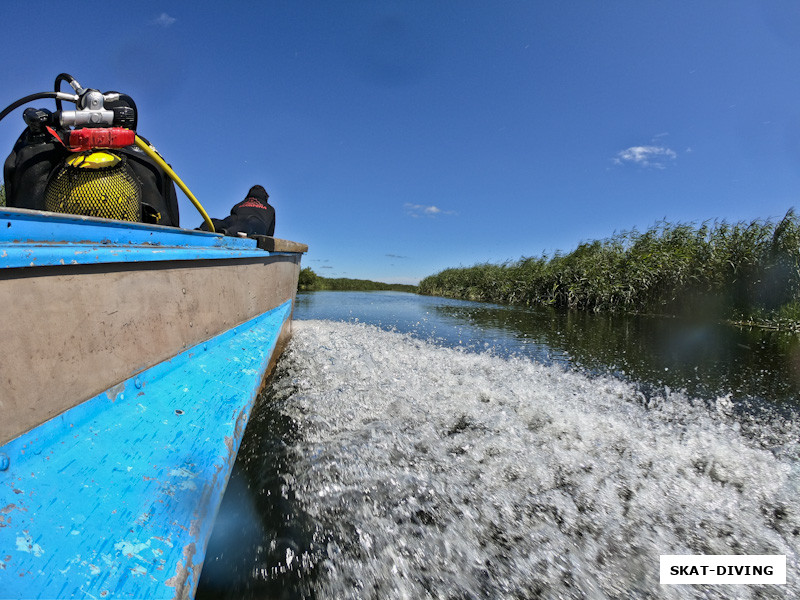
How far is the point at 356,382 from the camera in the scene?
252cm

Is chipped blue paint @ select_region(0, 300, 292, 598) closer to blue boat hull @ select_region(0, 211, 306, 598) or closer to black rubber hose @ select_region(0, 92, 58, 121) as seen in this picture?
blue boat hull @ select_region(0, 211, 306, 598)

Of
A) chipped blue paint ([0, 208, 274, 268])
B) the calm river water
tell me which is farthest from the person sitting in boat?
chipped blue paint ([0, 208, 274, 268])

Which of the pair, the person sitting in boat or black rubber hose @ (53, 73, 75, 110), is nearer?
black rubber hose @ (53, 73, 75, 110)

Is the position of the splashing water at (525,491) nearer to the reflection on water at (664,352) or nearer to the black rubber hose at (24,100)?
the reflection on water at (664,352)

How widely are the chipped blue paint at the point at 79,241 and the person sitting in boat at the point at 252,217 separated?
2.02 m

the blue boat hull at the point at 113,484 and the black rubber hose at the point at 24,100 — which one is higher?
the black rubber hose at the point at 24,100

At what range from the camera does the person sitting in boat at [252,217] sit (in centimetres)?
382

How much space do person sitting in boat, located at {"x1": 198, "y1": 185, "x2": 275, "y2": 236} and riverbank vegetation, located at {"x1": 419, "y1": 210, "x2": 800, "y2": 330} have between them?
993cm

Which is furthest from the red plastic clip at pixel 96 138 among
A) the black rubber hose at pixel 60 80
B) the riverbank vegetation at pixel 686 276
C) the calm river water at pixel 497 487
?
the riverbank vegetation at pixel 686 276

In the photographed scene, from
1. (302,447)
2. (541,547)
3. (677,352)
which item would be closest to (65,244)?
(302,447)

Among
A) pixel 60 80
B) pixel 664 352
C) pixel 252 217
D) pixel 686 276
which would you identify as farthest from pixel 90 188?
pixel 686 276

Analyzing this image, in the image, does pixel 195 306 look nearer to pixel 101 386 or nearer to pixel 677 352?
pixel 101 386

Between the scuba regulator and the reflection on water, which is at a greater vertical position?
the scuba regulator

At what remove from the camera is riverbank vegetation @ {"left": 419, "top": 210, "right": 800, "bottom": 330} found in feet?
25.4
